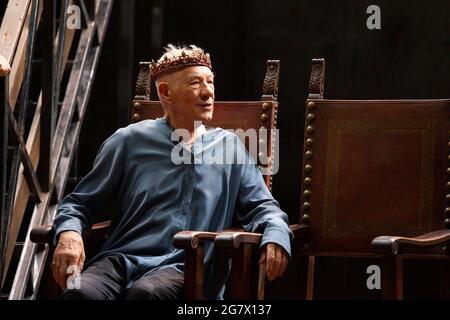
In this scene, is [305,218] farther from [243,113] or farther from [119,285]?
[119,285]

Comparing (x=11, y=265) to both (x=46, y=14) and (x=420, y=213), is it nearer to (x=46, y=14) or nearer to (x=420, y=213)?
(x=46, y=14)

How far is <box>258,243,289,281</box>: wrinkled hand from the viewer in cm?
380

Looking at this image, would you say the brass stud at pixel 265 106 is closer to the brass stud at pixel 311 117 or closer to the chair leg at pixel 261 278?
the brass stud at pixel 311 117

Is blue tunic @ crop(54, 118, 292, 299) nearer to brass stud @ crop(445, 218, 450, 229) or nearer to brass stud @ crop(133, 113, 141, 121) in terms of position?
brass stud @ crop(133, 113, 141, 121)

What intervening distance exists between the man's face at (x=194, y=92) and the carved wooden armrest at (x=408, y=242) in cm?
85

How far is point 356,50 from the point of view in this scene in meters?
5.53

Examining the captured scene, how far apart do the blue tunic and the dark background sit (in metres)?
1.42

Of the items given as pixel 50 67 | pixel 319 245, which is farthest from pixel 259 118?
pixel 50 67

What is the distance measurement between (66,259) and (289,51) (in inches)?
86.4

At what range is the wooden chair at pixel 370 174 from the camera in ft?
14.5

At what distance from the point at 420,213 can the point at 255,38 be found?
1.66 metres

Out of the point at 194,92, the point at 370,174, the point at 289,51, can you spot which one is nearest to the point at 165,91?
the point at 194,92

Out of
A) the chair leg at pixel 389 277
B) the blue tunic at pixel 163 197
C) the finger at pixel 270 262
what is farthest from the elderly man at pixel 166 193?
the chair leg at pixel 389 277

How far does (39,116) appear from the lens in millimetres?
4957
